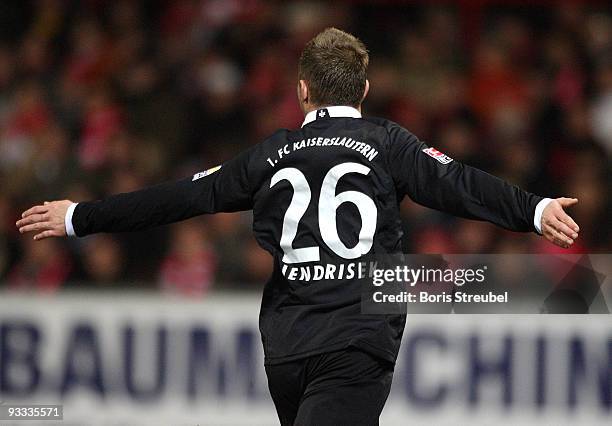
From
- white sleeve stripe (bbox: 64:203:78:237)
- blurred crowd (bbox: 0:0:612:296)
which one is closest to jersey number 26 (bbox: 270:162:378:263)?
white sleeve stripe (bbox: 64:203:78:237)

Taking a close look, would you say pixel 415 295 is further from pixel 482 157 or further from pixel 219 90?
pixel 219 90

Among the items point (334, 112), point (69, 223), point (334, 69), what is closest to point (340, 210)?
point (334, 112)

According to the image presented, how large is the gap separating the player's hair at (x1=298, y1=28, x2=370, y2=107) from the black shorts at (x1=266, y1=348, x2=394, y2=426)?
865 mm

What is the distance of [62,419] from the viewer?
19.7ft

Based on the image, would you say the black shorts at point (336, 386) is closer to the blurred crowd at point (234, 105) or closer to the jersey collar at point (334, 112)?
the jersey collar at point (334, 112)

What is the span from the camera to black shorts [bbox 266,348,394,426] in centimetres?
324

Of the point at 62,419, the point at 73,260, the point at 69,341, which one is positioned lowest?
the point at 62,419

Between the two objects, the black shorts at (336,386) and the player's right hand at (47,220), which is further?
the player's right hand at (47,220)

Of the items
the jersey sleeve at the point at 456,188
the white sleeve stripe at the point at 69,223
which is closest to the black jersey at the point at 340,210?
the jersey sleeve at the point at 456,188

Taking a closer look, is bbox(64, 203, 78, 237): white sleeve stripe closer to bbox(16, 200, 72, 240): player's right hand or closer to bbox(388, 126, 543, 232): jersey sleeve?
bbox(16, 200, 72, 240): player's right hand

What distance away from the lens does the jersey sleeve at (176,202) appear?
361 centimetres

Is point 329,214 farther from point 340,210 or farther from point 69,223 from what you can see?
point 69,223

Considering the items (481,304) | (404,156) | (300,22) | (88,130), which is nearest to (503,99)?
(300,22)

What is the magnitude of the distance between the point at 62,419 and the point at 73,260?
1.20m
